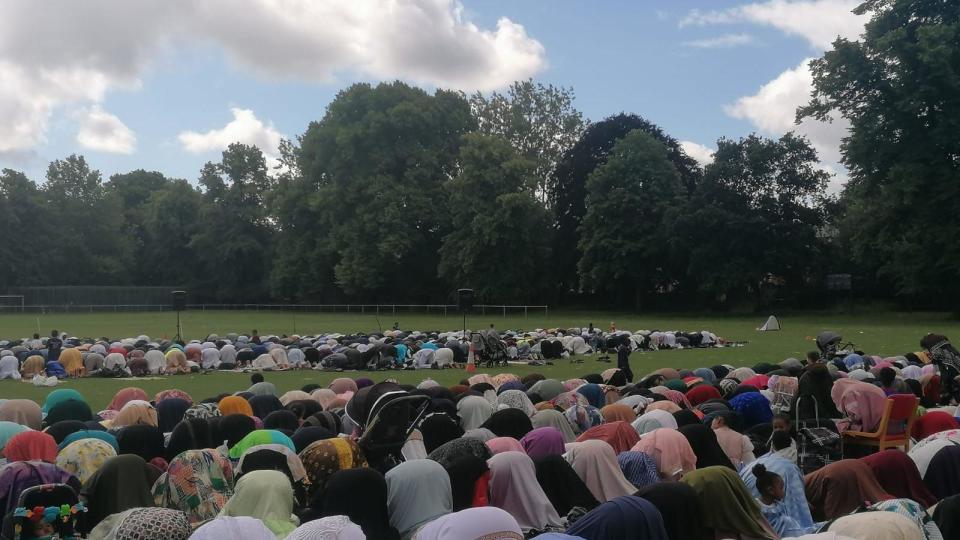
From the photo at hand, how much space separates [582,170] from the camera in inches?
2149

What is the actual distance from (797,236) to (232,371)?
34.1 meters

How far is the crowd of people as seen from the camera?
537 cm

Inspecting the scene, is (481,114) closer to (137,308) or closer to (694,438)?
(137,308)

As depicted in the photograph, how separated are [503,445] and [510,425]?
4.99 ft

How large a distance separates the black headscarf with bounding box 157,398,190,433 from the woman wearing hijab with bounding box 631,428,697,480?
6.34 metres

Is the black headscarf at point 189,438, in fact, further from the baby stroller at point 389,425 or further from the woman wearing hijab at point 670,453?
the woman wearing hijab at point 670,453

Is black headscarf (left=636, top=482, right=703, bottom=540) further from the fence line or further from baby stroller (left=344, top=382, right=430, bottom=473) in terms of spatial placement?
the fence line

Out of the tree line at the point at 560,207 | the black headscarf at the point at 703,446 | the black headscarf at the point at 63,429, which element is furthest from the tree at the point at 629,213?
the black headscarf at the point at 63,429

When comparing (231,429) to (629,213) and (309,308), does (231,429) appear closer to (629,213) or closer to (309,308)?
(629,213)

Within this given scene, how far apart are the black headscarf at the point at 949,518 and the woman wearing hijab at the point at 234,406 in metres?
8.00

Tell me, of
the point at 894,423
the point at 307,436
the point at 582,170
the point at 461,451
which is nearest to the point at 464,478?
the point at 461,451

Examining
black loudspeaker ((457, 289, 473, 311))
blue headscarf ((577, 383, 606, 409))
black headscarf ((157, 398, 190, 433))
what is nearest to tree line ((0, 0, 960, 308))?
black loudspeaker ((457, 289, 473, 311))

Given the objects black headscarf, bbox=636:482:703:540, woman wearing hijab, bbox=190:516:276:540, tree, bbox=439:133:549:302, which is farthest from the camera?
tree, bbox=439:133:549:302

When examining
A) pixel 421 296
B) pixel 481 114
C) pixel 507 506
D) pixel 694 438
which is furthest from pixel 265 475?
pixel 481 114
